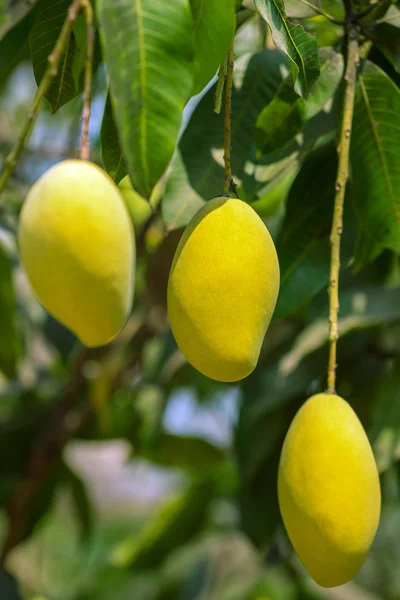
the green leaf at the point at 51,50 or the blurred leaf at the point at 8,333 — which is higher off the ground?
the green leaf at the point at 51,50

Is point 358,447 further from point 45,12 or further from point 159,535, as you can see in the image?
point 159,535

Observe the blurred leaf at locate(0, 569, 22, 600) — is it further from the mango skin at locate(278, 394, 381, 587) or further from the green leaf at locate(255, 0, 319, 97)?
the green leaf at locate(255, 0, 319, 97)

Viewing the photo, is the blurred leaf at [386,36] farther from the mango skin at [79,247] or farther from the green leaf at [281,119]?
the mango skin at [79,247]

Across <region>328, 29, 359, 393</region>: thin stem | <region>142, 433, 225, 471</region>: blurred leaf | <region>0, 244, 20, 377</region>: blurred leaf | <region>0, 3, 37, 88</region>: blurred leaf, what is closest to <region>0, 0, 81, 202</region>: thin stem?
<region>328, 29, 359, 393</region>: thin stem

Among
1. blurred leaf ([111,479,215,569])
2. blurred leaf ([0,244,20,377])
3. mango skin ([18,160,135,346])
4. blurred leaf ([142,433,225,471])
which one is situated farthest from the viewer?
blurred leaf ([142,433,225,471])

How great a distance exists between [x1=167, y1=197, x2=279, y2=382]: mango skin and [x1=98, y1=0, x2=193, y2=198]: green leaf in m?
0.07

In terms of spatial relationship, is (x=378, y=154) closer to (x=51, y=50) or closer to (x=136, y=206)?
(x=51, y=50)

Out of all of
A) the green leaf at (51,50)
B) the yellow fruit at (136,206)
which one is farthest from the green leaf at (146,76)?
the yellow fruit at (136,206)

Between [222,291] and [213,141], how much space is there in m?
0.24

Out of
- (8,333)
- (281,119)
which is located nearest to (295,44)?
(281,119)

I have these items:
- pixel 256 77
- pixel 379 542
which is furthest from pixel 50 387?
pixel 256 77

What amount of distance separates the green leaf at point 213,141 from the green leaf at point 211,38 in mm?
171

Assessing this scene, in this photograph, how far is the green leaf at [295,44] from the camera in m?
0.50

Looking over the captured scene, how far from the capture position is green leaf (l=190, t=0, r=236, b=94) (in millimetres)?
453
